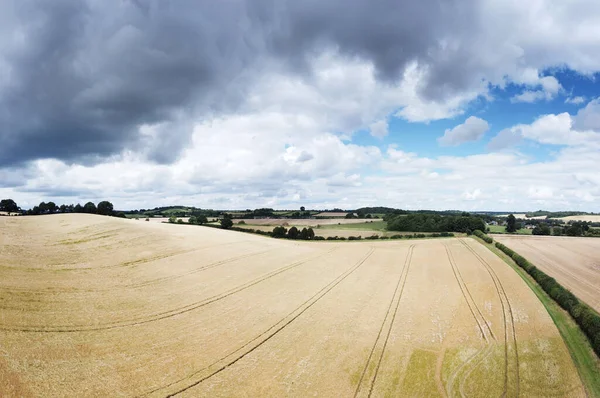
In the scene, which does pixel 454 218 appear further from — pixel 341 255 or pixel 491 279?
pixel 491 279

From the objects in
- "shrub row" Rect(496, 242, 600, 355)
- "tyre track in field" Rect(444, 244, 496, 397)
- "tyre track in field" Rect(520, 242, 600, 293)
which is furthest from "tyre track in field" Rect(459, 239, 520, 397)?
"tyre track in field" Rect(520, 242, 600, 293)

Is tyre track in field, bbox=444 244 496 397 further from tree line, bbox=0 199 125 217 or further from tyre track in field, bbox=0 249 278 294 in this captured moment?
tree line, bbox=0 199 125 217

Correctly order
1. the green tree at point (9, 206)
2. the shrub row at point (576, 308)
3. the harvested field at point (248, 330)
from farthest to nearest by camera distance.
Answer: the green tree at point (9, 206), the shrub row at point (576, 308), the harvested field at point (248, 330)

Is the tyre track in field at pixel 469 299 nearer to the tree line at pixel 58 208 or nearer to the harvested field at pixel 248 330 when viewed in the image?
the harvested field at pixel 248 330

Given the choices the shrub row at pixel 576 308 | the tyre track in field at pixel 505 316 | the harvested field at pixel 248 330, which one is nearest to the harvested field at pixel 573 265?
the shrub row at pixel 576 308

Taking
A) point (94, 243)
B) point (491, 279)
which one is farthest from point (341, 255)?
point (94, 243)

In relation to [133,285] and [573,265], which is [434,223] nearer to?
[573,265]
